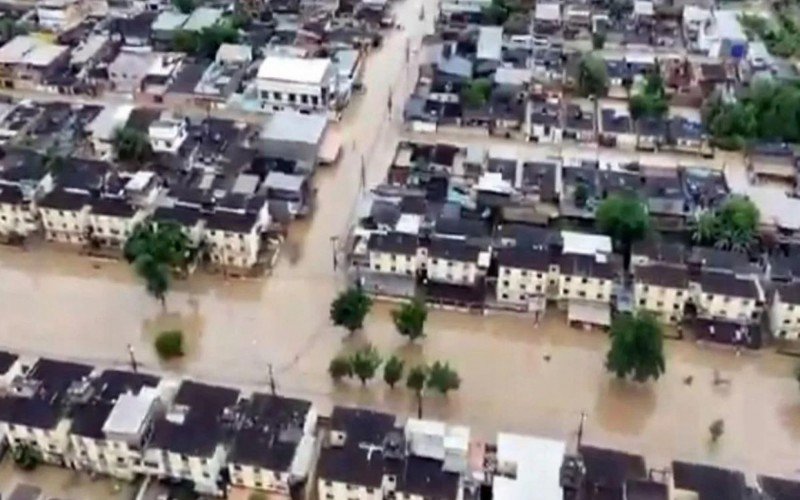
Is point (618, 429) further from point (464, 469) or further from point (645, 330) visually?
point (464, 469)

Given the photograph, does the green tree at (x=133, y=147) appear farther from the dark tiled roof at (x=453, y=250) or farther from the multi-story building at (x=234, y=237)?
the dark tiled roof at (x=453, y=250)

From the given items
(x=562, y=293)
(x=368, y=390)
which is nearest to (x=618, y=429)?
(x=562, y=293)

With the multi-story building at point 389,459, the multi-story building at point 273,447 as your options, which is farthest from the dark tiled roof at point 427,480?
the multi-story building at point 273,447

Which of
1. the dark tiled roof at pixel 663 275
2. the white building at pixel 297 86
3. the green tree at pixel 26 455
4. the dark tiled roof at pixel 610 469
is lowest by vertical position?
the green tree at pixel 26 455

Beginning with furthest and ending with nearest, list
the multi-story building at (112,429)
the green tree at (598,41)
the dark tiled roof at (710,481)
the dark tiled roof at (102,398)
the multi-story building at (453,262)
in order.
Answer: the green tree at (598,41) → the multi-story building at (453,262) → the dark tiled roof at (102,398) → the multi-story building at (112,429) → the dark tiled roof at (710,481)

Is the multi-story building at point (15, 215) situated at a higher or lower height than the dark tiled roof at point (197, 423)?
higher

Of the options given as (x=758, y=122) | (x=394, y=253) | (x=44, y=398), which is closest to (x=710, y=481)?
(x=394, y=253)
